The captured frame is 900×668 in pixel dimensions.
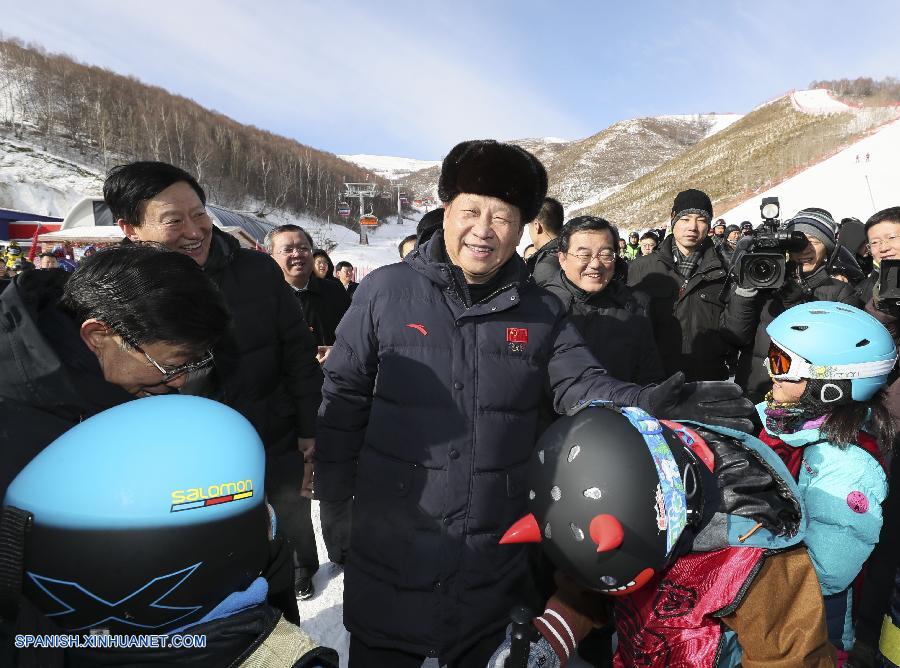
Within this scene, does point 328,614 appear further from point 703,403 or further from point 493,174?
point 493,174

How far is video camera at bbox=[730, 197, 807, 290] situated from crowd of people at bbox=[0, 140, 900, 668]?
55cm

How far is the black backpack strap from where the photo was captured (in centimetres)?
74

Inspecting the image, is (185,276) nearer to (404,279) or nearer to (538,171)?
(404,279)

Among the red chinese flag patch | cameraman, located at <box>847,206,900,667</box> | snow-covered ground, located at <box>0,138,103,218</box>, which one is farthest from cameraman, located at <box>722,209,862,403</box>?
snow-covered ground, located at <box>0,138,103,218</box>

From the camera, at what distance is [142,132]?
42562mm

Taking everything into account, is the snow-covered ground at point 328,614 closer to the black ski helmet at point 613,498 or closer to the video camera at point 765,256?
the black ski helmet at point 613,498

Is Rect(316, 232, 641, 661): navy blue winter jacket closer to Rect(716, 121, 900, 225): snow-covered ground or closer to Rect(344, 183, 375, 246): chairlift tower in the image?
Rect(716, 121, 900, 225): snow-covered ground

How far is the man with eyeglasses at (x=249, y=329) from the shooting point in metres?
1.83

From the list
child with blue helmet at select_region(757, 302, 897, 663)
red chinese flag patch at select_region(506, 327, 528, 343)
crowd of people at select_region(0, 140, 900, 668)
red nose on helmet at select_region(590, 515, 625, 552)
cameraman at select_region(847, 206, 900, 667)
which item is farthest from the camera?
cameraman at select_region(847, 206, 900, 667)

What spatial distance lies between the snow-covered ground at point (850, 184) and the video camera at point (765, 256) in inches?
922

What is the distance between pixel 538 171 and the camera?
1.74m

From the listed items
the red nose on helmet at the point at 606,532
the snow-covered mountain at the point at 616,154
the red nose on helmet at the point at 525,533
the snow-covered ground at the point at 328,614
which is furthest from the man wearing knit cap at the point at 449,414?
the snow-covered mountain at the point at 616,154

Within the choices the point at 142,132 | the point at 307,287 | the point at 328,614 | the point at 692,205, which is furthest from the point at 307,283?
the point at 142,132

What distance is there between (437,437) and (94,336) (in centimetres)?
91
